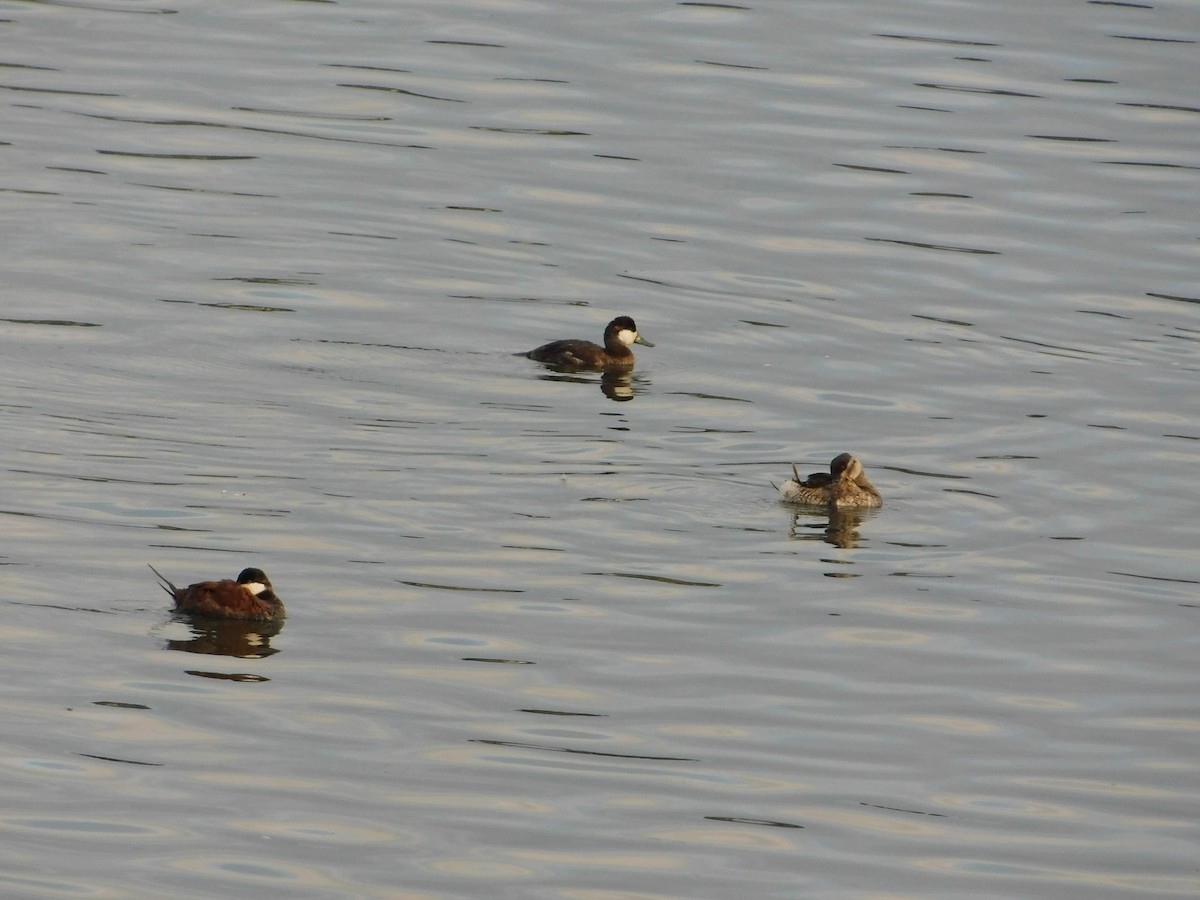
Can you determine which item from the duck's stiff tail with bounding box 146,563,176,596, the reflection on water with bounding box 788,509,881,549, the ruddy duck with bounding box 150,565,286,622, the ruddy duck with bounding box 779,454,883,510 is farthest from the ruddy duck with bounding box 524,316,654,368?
the ruddy duck with bounding box 150,565,286,622

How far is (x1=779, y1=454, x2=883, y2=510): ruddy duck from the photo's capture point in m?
15.7

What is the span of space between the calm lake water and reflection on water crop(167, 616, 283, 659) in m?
0.05

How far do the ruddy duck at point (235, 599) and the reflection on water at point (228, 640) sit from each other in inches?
1.6

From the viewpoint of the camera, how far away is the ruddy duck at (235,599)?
12391 millimetres

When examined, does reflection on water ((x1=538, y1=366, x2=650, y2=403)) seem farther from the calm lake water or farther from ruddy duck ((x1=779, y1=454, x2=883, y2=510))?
ruddy duck ((x1=779, y1=454, x2=883, y2=510))

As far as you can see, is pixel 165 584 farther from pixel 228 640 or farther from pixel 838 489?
pixel 838 489

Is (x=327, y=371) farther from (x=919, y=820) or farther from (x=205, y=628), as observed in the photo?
(x=919, y=820)

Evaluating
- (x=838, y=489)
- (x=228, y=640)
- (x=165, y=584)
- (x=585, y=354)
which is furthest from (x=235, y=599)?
(x=585, y=354)

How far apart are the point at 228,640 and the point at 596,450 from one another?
16.6ft

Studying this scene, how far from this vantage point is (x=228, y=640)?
12.3 m

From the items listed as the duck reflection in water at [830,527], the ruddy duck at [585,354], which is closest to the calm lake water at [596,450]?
the duck reflection in water at [830,527]

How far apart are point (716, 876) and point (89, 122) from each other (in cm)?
1837

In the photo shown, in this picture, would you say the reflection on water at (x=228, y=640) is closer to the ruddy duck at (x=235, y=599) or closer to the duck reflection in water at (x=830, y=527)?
the ruddy duck at (x=235, y=599)

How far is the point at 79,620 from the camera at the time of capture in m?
12.3
